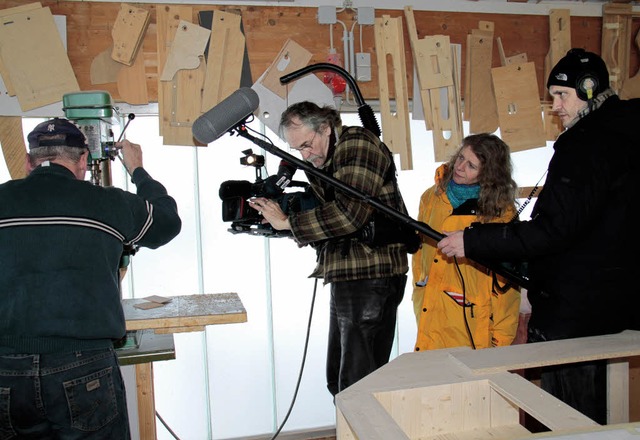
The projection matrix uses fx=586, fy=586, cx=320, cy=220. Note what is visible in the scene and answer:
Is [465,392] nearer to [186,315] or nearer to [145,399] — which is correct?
[186,315]

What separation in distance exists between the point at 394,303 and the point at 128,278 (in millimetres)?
1606

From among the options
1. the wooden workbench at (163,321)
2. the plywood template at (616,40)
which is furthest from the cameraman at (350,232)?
the plywood template at (616,40)

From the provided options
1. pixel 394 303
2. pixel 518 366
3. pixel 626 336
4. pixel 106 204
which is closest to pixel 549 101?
pixel 394 303

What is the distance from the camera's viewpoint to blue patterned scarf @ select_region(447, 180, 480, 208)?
240cm

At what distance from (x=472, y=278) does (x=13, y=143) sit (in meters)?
2.31

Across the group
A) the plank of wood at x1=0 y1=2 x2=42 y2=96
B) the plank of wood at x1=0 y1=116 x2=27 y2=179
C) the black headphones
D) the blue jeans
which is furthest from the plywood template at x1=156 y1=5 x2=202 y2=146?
the black headphones

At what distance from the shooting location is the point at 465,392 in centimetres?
145

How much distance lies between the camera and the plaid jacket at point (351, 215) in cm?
211

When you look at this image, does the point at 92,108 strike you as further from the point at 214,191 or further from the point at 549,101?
the point at 549,101

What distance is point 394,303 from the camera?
2281 millimetres

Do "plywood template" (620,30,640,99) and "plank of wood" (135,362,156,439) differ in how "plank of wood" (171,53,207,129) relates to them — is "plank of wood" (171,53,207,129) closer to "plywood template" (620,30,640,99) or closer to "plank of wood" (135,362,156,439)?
"plank of wood" (135,362,156,439)

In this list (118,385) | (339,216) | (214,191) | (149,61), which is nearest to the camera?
(118,385)

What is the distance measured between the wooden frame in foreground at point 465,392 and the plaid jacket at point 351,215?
0.65 metres

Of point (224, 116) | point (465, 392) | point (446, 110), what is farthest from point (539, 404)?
point (446, 110)
